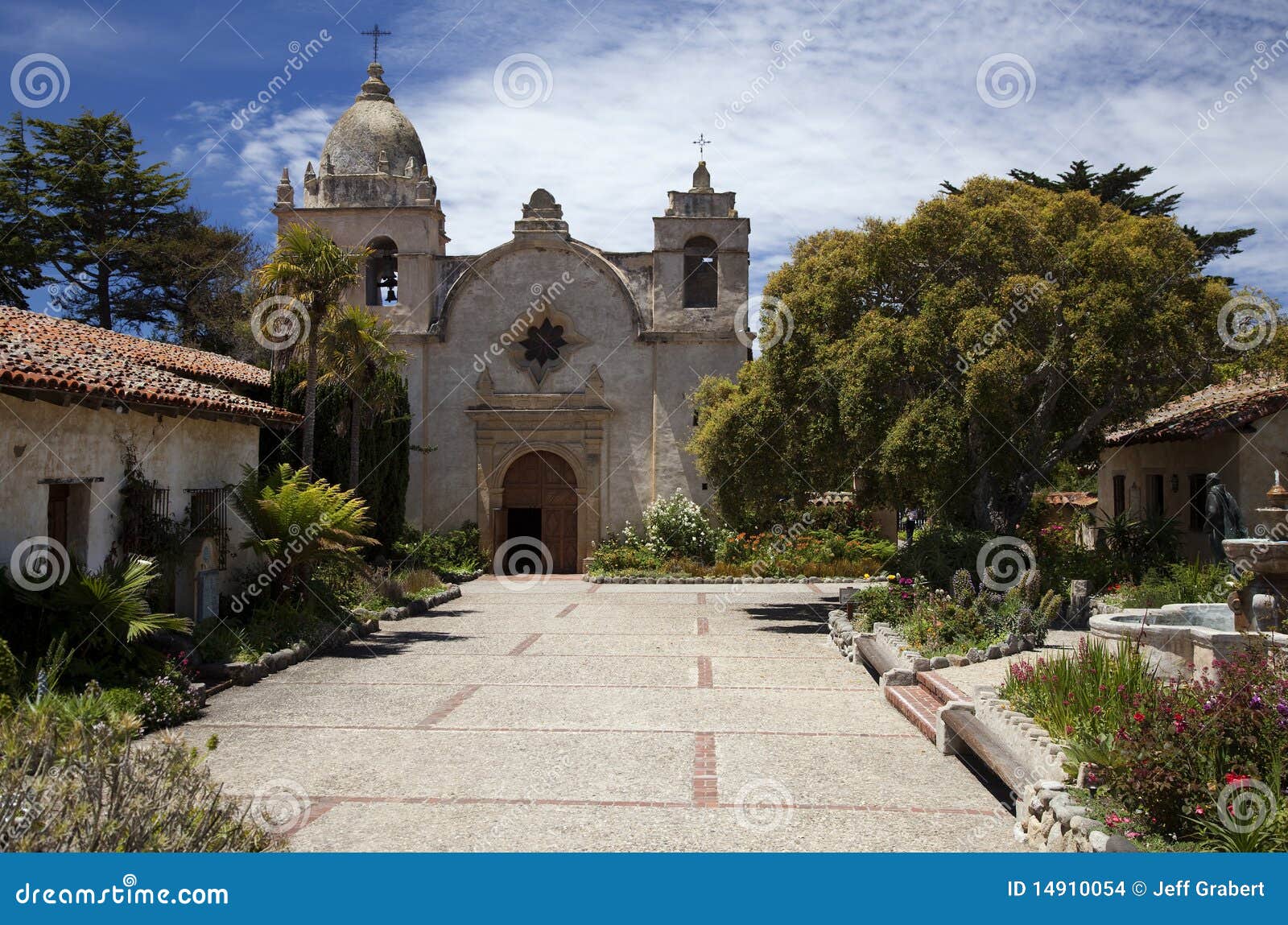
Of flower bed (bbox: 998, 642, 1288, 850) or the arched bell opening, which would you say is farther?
the arched bell opening

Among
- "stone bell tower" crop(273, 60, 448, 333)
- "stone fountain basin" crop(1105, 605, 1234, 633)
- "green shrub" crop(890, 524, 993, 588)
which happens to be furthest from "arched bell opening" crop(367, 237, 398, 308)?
"stone fountain basin" crop(1105, 605, 1234, 633)

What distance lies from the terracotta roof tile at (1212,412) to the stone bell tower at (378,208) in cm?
1747

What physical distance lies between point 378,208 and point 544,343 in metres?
5.61

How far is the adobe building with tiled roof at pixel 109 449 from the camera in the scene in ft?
35.2

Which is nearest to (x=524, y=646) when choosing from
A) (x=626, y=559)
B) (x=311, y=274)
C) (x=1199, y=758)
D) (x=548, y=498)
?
Result: (x=311, y=274)

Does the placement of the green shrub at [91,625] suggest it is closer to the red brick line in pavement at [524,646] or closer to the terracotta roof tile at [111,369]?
the terracotta roof tile at [111,369]

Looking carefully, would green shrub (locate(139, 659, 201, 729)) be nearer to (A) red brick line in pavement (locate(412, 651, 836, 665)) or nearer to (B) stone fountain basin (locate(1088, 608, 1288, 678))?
(A) red brick line in pavement (locate(412, 651, 836, 665))

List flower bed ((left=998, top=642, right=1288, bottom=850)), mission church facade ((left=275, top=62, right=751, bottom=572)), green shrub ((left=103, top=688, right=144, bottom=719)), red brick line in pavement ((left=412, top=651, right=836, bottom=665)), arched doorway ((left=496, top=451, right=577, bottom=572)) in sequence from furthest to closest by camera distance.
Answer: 1. arched doorway ((left=496, top=451, right=577, bottom=572))
2. mission church facade ((left=275, top=62, right=751, bottom=572))
3. red brick line in pavement ((left=412, top=651, right=836, bottom=665))
4. green shrub ((left=103, top=688, right=144, bottom=719))
5. flower bed ((left=998, top=642, right=1288, bottom=850))

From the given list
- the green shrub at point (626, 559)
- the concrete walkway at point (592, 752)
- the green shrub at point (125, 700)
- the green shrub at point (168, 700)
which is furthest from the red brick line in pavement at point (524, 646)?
the green shrub at point (626, 559)

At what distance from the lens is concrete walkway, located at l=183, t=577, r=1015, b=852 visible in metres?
6.83

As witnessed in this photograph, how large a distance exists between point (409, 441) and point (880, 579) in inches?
499

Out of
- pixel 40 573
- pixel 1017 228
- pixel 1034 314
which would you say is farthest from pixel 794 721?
pixel 1017 228

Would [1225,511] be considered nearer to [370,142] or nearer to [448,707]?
[448,707]

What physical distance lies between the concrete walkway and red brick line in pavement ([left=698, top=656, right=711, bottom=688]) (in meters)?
0.06
